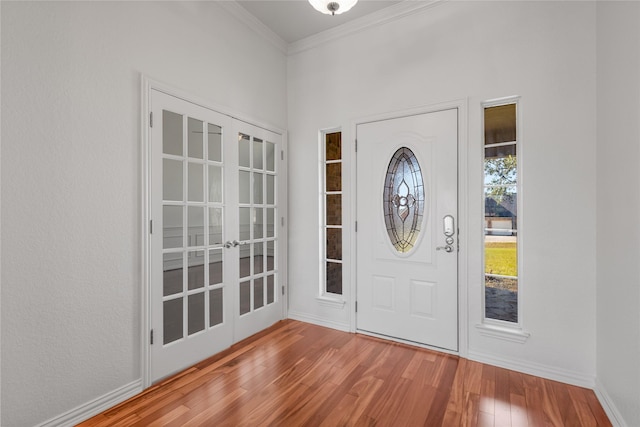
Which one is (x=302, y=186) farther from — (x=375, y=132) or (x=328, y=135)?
(x=375, y=132)

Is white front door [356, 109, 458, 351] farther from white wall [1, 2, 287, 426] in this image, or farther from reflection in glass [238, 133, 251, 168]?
white wall [1, 2, 287, 426]

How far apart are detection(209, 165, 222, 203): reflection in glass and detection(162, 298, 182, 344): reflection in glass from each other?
89 cm

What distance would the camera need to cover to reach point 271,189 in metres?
3.40

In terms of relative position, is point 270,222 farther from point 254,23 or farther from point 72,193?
point 254,23

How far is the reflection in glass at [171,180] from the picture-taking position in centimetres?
231

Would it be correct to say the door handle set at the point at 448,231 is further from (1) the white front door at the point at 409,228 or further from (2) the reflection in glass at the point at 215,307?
(2) the reflection in glass at the point at 215,307

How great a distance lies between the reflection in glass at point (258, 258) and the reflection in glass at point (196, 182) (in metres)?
0.84

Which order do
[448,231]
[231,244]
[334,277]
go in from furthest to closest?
[334,277]
[231,244]
[448,231]

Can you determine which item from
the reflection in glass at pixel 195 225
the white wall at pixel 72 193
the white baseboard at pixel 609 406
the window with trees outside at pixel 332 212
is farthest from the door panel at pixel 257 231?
the white baseboard at pixel 609 406

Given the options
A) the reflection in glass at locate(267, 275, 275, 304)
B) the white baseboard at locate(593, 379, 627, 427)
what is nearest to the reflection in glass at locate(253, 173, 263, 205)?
the reflection in glass at locate(267, 275, 275, 304)

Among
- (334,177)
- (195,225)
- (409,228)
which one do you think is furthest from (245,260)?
(409,228)

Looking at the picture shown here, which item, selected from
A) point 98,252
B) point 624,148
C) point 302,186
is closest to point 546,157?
point 624,148

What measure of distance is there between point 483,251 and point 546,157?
0.85m

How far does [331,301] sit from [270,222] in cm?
109
